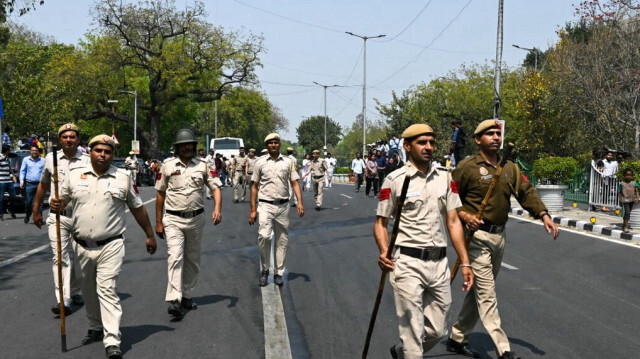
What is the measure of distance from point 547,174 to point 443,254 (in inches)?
676

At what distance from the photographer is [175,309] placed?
23.2 feet

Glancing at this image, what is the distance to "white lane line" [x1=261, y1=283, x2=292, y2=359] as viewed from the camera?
5934 millimetres

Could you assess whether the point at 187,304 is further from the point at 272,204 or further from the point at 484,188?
the point at 484,188

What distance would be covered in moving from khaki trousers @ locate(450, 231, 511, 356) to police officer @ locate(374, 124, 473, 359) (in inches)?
33.6

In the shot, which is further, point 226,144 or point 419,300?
point 226,144

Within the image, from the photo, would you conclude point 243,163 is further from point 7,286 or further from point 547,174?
point 7,286

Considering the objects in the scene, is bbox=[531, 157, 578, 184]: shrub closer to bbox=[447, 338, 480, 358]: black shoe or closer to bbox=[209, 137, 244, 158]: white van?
bbox=[447, 338, 480, 358]: black shoe

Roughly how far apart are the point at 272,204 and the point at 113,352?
3.70m

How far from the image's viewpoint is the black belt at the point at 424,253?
4820 mm

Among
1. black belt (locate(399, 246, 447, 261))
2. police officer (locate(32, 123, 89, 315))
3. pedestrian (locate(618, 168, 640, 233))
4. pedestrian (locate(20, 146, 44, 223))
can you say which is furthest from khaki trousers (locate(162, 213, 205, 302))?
pedestrian (locate(618, 168, 640, 233))

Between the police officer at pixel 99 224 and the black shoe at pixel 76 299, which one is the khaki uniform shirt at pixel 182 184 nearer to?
the police officer at pixel 99 224

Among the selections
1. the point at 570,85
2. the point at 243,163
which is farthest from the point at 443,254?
the point at 570,85

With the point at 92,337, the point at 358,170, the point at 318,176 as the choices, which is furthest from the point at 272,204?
the point at 358,170

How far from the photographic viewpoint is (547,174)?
21.2 m
